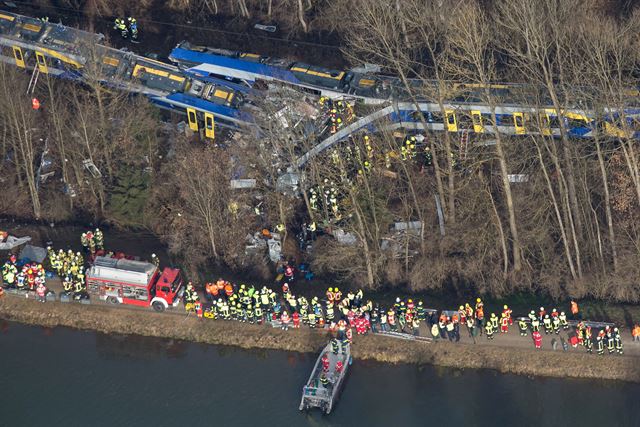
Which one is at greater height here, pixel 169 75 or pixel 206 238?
pixel 169 75

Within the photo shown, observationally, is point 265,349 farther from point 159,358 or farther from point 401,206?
point 401,206

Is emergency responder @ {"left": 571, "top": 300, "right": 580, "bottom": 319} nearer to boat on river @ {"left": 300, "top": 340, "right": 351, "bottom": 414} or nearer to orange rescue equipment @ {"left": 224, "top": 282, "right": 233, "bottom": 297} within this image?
boat on river @ {"left": 300, "top": 340, "right": 351, "bottom": 414}

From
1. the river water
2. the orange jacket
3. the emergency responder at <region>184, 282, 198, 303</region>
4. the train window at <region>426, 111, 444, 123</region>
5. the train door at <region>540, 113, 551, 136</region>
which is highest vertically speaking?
the train window at <region>426, 111, 444, 123</region>

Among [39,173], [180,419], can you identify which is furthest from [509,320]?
[39,173]

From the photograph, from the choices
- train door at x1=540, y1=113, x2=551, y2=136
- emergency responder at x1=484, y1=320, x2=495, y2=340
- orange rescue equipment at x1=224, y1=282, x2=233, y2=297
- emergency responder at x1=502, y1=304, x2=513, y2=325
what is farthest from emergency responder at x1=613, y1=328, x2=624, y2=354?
orange rescue equipment at x1=224, y1=282, x2=233, y2=297

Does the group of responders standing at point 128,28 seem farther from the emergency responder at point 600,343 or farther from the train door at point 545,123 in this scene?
the emergency responder at point 600,343

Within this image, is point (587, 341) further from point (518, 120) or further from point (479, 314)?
point (518, 120)

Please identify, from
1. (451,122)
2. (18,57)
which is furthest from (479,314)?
(18,57)
